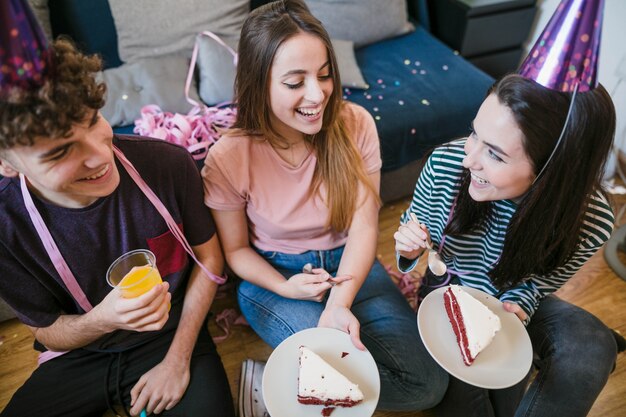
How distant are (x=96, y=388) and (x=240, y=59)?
1084 mm

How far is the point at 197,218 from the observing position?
1402 mm

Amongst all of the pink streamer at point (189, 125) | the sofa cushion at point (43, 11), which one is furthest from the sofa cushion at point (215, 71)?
the sofa cushion at point (43, 11)

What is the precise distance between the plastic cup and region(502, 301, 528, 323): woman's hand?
1.02 m

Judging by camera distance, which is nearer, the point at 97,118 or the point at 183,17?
the point at 97,118

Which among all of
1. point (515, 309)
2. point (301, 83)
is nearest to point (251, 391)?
point (515, 309)

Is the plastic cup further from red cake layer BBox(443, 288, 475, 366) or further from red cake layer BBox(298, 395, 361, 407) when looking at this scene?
red cake layer BBox(443, 288, 475, 366)

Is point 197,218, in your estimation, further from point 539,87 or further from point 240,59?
point 539,87

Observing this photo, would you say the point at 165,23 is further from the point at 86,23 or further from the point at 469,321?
the point at 469,321

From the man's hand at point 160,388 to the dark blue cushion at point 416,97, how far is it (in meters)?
1.37

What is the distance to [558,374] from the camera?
1.39 meters

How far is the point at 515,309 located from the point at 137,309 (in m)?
1.08

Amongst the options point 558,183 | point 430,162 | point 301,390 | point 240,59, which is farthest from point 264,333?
point 558,183

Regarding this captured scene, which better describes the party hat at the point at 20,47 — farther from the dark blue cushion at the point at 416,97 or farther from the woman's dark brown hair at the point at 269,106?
the dark blue cushion at the point at 416,97

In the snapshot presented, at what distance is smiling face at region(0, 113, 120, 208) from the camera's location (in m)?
0.94
